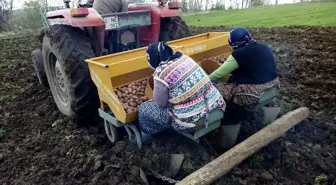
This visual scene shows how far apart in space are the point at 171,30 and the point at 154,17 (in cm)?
38

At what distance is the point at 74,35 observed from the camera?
12.5ft

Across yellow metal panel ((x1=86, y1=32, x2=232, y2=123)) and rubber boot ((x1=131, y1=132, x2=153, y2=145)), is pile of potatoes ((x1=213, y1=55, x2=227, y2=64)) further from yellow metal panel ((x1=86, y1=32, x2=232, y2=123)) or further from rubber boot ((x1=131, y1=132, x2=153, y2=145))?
rubber boot ((x1=131, y1=132, x2=153, y2=145))

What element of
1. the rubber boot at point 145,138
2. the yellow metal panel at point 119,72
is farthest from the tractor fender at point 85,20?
the rubber boot at point 145,138

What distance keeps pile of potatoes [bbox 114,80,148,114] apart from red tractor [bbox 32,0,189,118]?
1.78 ft

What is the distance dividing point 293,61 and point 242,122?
3.58 m

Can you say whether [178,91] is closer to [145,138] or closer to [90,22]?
[145,138]

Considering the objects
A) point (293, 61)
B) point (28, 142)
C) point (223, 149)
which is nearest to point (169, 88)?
point (223, 149)

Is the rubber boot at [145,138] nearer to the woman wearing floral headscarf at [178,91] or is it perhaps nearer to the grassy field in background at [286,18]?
the woman wearing floral headscarf at [178,91]

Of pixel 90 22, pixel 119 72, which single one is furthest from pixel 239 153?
pixel 90 22

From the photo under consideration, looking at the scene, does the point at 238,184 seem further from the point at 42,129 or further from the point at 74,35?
the point at 42,129

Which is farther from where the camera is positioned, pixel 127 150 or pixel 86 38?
pixel 86 38

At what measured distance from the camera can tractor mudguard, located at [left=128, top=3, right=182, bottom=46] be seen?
14.8 feet

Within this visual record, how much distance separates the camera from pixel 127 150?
3.31 meters

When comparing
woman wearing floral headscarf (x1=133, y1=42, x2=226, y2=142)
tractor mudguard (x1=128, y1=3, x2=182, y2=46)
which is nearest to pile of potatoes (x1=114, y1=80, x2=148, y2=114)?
woman wearing floral headscarf (x1=133, y1=42, x2=226, y2=142)
